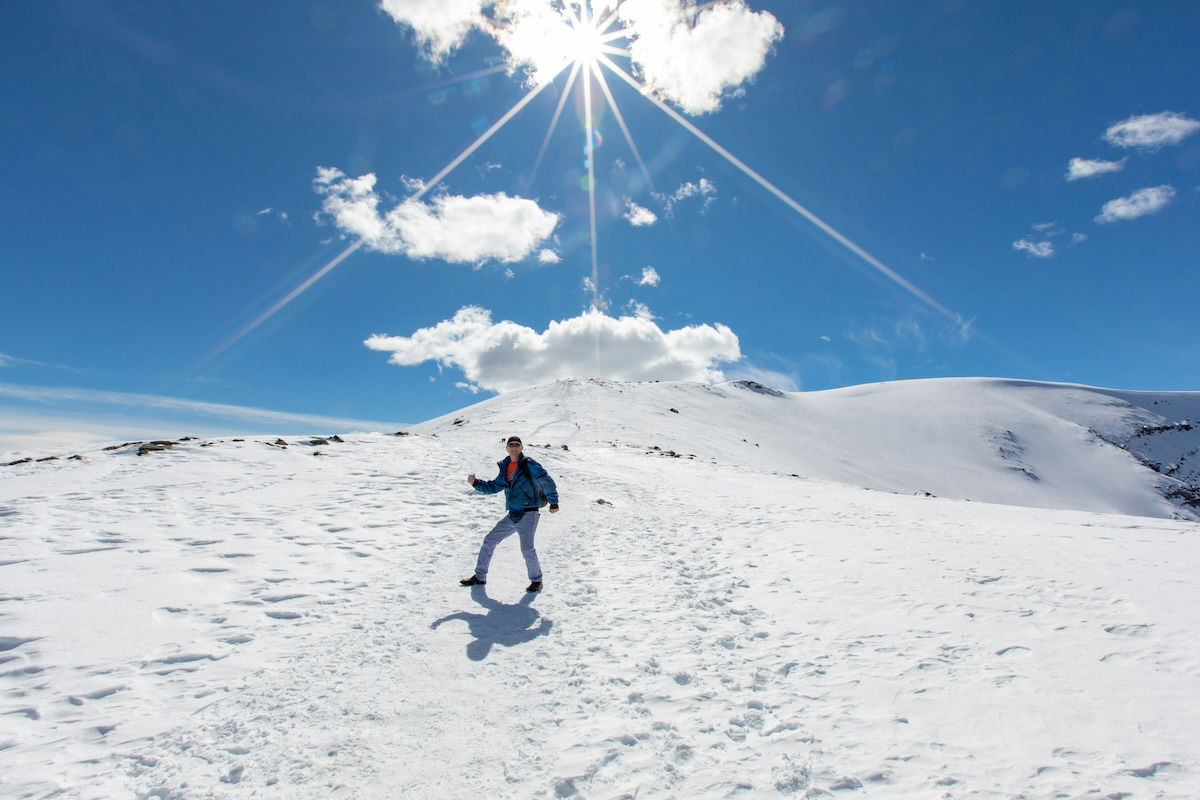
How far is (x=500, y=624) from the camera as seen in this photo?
24.9ft

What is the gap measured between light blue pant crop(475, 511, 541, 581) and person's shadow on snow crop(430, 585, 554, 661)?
0.49 metres

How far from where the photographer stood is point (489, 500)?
1532 cm

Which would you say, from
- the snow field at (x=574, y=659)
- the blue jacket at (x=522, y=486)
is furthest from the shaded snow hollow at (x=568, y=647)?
the blue jacket at (x=522, y=486)

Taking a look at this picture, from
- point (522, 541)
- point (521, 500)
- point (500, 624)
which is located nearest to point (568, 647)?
point (500, 624)

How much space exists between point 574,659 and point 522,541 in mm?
2783

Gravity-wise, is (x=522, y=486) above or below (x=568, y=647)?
above

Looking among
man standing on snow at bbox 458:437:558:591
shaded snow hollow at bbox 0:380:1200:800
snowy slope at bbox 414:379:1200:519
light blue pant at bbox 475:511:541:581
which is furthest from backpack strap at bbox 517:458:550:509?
snowy slope at bbox 414:379:1200:519

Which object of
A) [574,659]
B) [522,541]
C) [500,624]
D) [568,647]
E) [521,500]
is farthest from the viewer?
[522,541]

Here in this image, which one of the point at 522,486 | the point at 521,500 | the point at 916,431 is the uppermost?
the point at 916,431

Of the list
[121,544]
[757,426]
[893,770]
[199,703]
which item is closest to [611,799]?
[893,770]

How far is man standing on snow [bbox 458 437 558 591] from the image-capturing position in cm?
898

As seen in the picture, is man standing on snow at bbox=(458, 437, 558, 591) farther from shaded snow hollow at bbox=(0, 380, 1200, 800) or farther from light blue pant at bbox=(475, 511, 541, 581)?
shaded snow hollow at bbox=(0, 380, 1200, 800)

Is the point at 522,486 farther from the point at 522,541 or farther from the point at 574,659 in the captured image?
the point at 574,659

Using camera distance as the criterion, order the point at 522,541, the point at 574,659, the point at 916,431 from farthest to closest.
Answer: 1. the point at 916,431
2. the point at 522,541
3. the point at 574,659
